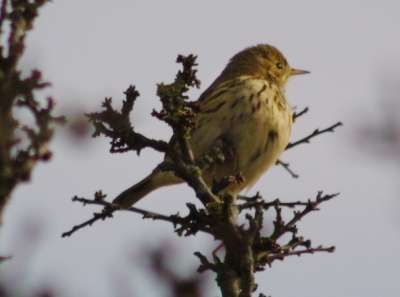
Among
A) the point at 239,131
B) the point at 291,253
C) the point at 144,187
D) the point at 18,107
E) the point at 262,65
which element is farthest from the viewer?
the point at 262,65

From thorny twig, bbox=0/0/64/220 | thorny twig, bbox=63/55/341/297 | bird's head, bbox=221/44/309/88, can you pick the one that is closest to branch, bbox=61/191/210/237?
thorny twig, bbox=63/55/341/297

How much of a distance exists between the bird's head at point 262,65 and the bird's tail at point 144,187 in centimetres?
159

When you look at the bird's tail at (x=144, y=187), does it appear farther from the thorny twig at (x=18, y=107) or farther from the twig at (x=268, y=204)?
the thorny twig at (x=18, y=107)

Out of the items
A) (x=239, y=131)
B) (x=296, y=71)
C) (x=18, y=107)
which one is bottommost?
(x=18, y=107)

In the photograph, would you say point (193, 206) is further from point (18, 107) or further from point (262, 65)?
point (262, 65)

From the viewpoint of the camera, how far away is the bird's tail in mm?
7934

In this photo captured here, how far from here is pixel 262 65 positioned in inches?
375

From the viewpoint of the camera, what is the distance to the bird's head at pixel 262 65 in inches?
366

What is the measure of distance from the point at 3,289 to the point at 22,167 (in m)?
0.42

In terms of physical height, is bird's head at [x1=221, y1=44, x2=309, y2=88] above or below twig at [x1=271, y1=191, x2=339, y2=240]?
above

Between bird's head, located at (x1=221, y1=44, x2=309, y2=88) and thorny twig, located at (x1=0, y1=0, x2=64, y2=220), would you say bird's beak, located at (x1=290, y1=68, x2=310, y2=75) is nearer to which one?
bird's head, located at (x1=221, y1=44, x2=309, y2=88)

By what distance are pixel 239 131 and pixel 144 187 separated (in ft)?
3.72

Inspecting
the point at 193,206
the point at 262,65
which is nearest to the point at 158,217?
the point at 193,206

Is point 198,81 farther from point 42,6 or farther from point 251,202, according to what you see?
point 42,6
